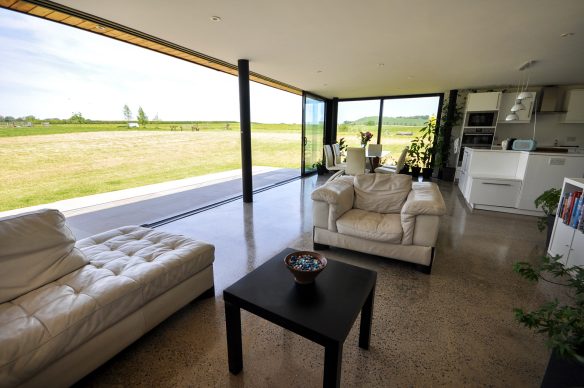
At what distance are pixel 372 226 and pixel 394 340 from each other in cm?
103

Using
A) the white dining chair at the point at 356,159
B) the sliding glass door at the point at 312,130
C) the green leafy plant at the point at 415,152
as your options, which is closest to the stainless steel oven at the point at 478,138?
the green leafy plant at the point at 415,152

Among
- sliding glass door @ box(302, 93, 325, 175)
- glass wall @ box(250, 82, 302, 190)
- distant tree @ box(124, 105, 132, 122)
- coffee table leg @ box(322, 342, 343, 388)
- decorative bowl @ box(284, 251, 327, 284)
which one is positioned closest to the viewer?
coffee table leg @ box(322, 342, 343, 388)

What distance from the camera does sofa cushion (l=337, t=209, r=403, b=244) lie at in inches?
91.5

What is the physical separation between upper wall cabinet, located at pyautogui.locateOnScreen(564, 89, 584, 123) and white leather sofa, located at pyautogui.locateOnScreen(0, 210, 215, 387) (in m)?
7.69

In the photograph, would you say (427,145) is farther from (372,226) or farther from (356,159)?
(372,226)

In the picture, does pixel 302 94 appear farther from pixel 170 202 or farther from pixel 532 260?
pixel 532 260

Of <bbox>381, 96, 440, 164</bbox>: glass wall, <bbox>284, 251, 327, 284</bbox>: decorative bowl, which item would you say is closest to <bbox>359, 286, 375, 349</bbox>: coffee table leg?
<bbox>284, 251, 327, 284</bbox>: decorative bowl

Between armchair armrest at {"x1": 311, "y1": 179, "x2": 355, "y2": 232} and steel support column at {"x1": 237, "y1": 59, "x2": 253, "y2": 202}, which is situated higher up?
steel support column at {"x1": 237, "y1": 59, "x2": 253, "y2": 202}

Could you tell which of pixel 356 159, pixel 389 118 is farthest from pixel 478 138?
pixel 356 159

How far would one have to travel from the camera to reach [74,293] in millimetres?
1334

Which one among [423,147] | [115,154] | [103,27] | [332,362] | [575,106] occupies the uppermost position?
[103,27]

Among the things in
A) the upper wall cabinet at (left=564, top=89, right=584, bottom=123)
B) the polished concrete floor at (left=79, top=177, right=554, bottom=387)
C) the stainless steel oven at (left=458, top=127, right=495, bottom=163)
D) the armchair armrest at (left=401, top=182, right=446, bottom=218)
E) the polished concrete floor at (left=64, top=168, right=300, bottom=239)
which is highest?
the upper wall cabinet at (left=564, top=89, right=584, bottom=123)

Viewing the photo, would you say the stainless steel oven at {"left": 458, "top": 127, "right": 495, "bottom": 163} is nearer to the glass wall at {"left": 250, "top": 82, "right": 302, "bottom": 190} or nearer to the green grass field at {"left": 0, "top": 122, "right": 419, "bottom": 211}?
the green grass field at {"left": 0, "top": 122, "right": 419, "bottom": 211}

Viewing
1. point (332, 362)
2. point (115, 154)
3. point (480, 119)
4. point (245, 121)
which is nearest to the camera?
point (332, 362)
